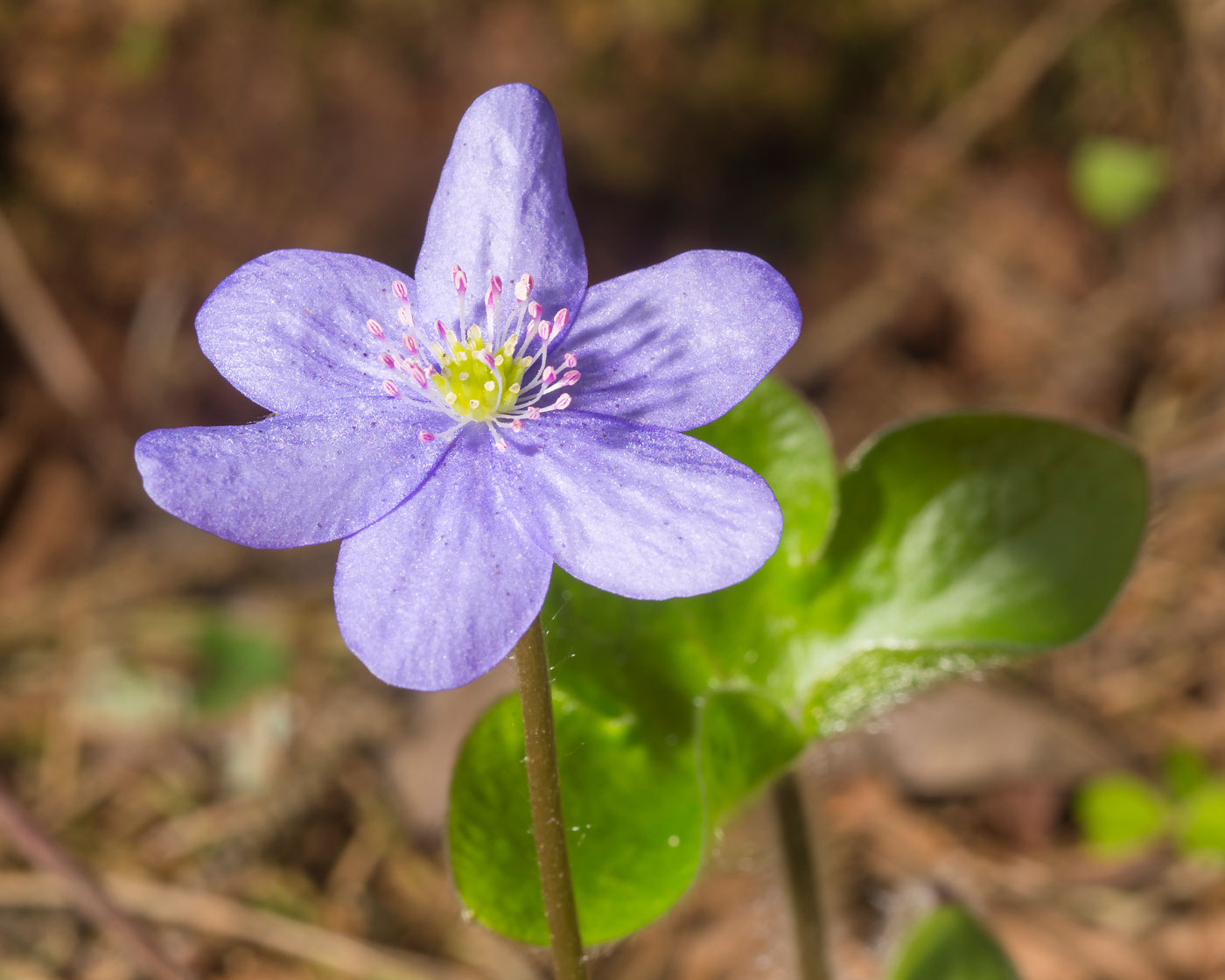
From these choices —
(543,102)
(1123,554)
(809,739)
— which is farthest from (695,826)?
(543,102)

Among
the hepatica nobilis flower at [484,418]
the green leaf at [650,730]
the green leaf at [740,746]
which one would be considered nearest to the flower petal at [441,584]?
the hepatica nobilis flower at [484,418]

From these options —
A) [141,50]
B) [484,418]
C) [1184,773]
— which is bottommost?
[1184,773]

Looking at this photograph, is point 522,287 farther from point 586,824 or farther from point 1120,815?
point 1120,815

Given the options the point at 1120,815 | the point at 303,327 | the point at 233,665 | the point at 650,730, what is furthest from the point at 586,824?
the point at 233,665

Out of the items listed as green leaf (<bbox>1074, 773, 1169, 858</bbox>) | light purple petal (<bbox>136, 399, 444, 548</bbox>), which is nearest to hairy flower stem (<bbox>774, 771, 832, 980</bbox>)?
light purple petal (<bbox>136, 399, 444, 548</bbox>)

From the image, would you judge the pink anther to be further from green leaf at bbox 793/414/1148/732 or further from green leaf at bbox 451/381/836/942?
green leaf at bbox 793/414/1148/732

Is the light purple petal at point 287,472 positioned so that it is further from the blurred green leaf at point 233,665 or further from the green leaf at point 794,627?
the blurred green leaf at point 233,665
